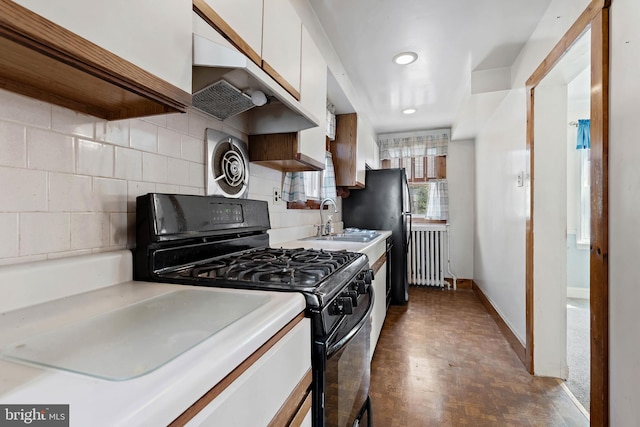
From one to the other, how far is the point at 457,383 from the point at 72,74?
91.3 inches

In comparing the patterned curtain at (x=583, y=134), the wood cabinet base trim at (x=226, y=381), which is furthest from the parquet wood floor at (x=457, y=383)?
the patterned curtain at (x=583, y=134)

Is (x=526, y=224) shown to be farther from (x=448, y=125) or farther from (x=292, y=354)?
(x=448, y=125)

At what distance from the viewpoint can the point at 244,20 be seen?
3.36 ft

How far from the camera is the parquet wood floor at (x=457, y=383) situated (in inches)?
62.3

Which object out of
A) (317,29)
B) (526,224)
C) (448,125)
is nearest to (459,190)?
(448,125)

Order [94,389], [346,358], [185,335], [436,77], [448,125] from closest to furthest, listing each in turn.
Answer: [94,389]
[185,335]
[346,358]
[436,77]
[448,125]

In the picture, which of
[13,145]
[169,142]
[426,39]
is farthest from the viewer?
[426,39]

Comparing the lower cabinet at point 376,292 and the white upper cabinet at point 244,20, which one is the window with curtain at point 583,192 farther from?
the white upper cabinet at point 244,20

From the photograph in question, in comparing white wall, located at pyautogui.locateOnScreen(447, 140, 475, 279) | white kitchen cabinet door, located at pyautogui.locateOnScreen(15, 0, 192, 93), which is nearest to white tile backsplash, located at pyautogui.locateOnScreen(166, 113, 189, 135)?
white kitchen cabinet door, located at pyautogui.locateOnScreen(15, 0, 192, 93)

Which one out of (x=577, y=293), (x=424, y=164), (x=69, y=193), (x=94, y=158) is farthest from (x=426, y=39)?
(x=577, y=293)

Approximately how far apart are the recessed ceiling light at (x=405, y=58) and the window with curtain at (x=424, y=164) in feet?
7.17

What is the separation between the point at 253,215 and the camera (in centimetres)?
147

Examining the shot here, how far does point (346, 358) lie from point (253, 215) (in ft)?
2.55

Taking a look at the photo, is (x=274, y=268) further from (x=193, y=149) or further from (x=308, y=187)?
(x=308, y=187)
